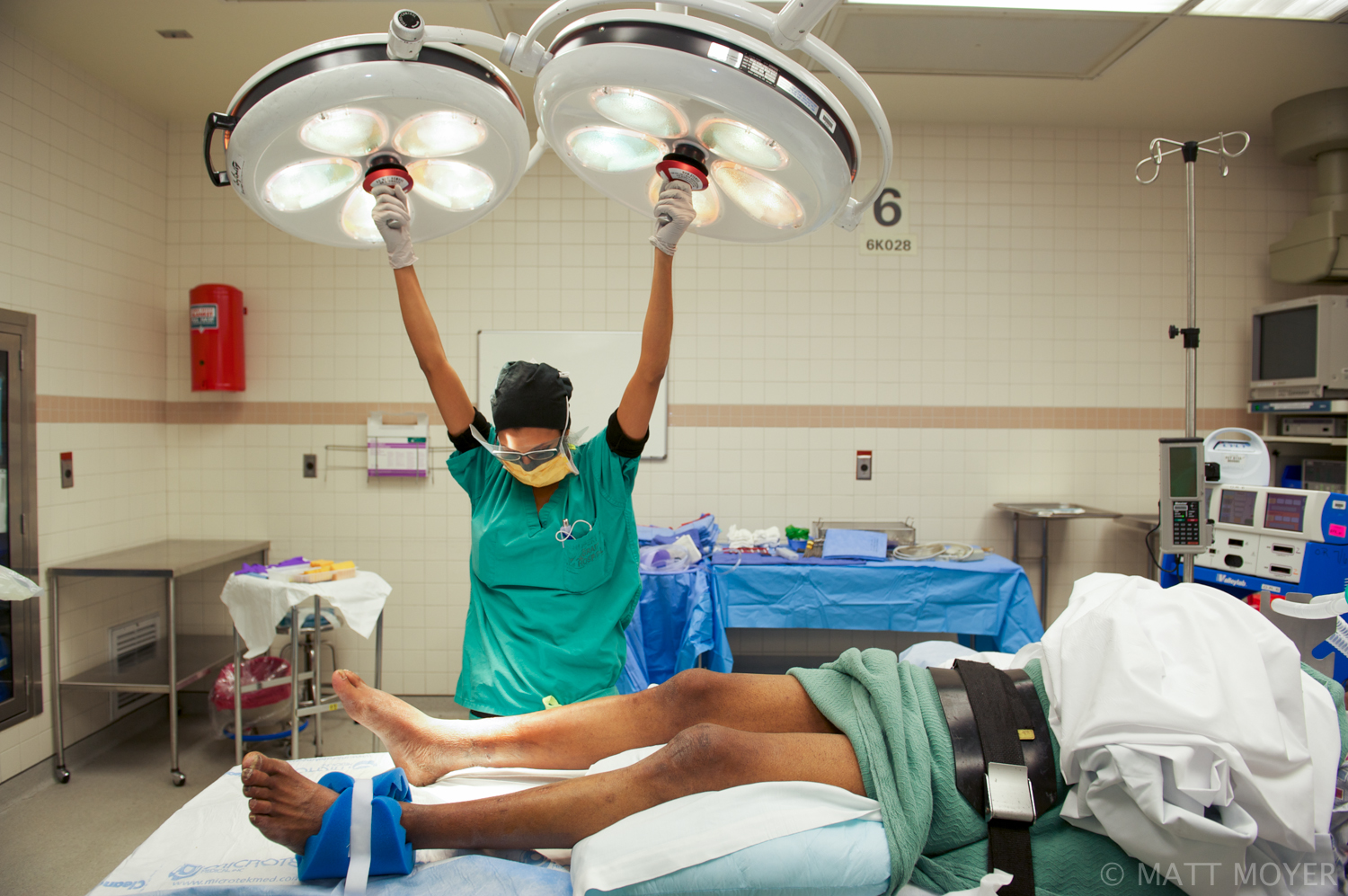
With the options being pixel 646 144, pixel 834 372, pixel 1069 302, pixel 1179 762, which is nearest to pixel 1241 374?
pixel 1069 302

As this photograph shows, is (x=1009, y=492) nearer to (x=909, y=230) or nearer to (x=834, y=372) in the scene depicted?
(x=834, y=372)

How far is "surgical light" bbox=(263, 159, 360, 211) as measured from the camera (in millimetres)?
1190

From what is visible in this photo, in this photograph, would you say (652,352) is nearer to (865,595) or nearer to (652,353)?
(652,353)

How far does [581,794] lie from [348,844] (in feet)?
1.16

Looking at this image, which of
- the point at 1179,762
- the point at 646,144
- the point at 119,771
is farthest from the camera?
the point at 119,771

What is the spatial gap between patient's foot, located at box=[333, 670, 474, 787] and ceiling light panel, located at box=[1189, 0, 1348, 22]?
3.38 meters

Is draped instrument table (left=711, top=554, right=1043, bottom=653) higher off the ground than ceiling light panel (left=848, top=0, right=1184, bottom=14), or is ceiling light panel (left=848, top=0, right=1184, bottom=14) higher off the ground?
ceiling light panel (left=848, top=0, right=1184, bottom=14)

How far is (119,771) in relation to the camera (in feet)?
9.56

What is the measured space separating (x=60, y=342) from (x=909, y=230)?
3.92m

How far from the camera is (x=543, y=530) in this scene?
1.55m

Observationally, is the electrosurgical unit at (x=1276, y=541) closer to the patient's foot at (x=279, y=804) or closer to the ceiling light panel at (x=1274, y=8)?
the ceiling light panel at (x=1274, y=8)

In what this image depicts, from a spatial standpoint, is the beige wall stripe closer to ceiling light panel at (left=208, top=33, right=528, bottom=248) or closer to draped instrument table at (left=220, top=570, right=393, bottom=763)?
draped instrument table at (left=220, top=570, right=393, bottom=763)

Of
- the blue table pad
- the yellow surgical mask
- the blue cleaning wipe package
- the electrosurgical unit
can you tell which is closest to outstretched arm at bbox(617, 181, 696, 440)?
the yellow surgical mask

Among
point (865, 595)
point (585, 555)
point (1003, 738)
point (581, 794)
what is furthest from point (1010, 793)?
point (865, 595)
